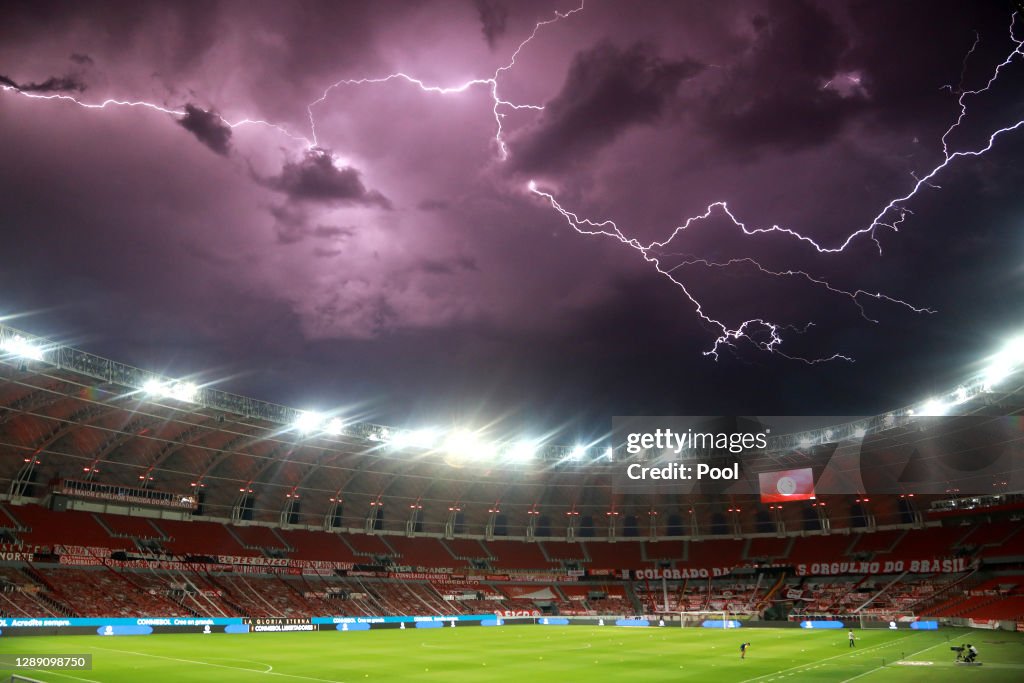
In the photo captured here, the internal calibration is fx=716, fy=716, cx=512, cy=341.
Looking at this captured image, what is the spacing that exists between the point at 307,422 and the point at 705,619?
154 feet

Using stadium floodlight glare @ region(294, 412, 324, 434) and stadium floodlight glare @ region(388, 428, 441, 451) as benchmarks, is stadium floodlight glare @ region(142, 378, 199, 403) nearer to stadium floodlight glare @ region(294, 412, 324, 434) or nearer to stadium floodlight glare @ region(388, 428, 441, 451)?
stadium floodlight glare @ region(294, 412, 324, 434)

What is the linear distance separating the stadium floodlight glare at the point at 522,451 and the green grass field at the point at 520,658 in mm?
24405

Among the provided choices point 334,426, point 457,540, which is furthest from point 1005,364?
point 457,540

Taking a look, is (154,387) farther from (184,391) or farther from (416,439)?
(416,439)

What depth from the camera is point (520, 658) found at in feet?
120

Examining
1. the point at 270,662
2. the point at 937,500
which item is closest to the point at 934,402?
the point at 937,500

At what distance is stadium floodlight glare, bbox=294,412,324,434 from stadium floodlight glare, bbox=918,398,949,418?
49265 millimetres

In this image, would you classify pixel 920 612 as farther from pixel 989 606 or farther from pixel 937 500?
pixel 937 500

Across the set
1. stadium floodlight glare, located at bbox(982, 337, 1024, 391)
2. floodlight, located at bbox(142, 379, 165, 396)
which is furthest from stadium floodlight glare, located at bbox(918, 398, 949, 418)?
floodlight, located at bbox(142, 379, 165, 396)

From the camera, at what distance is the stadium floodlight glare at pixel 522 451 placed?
2923 inches

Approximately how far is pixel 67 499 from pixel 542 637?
4091 cm

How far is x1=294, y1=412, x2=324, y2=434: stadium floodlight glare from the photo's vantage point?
59281mm

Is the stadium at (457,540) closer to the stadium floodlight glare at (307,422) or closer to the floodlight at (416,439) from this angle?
the stadium floodlight glare at (307,422)

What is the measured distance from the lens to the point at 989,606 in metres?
61.4
